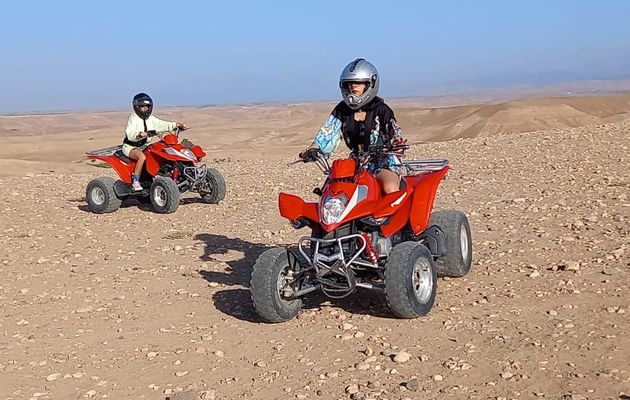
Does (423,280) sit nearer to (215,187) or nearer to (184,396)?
(184,396)

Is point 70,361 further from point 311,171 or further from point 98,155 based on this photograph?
point 311,171

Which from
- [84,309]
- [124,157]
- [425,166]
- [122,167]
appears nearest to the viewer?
[84,309]

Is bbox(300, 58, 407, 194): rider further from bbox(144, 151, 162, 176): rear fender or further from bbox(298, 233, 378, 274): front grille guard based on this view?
bbox(144, 151, 162, 176): rear fender

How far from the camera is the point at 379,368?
5199 mm

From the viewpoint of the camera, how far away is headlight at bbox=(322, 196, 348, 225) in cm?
615

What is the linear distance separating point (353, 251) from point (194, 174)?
703cm

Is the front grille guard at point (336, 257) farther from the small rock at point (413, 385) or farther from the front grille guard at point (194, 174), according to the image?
the front grille guard at point (194, 174)

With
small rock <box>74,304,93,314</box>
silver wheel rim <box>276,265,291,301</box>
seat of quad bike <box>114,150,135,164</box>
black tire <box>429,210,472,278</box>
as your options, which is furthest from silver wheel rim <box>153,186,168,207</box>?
silver wheel rim <box>276,265,291,301</box>

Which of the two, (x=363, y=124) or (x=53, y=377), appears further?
(x=363, y=124)

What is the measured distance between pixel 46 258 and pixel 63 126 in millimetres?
126951

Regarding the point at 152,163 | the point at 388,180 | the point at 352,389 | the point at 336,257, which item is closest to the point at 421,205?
the point at 388,180

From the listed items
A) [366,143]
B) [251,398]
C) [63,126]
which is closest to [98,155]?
[366,143]

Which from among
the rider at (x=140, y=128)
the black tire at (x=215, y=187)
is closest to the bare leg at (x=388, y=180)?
the black tire at (x=215, y=187)

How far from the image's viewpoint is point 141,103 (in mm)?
12422
